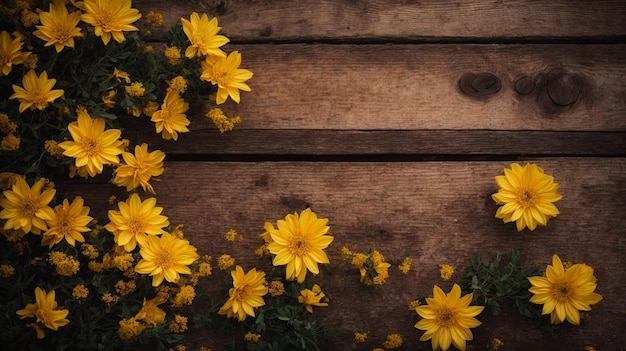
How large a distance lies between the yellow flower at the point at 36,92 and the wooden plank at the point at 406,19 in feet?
1.48

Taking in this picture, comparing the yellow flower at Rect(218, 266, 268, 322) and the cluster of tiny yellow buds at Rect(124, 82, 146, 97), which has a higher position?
the cluster of tiny yellow buds at Rect(124, 82, 146, 97)

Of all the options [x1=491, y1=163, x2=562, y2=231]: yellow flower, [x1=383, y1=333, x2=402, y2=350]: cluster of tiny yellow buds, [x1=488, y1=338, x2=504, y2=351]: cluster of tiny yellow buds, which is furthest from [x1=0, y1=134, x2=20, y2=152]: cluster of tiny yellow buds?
[x1=488, y1=338, x2=504, y2=351]: cluster of tiny yellow buds

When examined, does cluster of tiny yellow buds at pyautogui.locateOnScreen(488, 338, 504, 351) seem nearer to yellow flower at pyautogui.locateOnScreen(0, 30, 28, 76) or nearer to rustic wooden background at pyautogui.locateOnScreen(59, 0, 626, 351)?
rustic wooden background at pyautogui.locateOnScreen(59, 0, 626, 351)

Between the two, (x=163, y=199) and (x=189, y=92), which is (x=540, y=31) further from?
(x=163, y=199)

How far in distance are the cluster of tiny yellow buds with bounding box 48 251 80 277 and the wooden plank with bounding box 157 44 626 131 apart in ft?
2.40

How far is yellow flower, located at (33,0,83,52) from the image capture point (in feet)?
6.24

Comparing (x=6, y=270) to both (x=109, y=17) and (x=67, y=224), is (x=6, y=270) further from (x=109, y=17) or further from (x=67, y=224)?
(x=109, y=17)

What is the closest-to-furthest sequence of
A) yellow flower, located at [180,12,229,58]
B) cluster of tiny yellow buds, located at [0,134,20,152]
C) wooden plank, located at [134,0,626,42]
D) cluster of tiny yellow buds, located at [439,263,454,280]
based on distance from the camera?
cluster of tiny yellow buds, located at [0,134,20,152]
yellow flower, located at [180,12,229,58]
cluster of tiny yellow buds, located at [439,263,454,280]
wooden plank, located at [134,0,626,42]

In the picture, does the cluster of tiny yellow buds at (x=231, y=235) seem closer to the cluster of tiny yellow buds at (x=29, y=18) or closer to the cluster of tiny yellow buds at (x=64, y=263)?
the cluster of tiny yellow buds at (x=64, y=263)

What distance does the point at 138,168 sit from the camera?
199cm

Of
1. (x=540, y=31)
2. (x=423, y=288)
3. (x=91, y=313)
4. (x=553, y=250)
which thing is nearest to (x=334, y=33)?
(x=540, y=31)

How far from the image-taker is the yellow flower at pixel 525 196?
205 centimetres

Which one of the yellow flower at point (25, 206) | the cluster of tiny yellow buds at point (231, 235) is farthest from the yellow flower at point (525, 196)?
the yellow flower at point (25, 206)

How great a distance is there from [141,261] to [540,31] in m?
1.62
